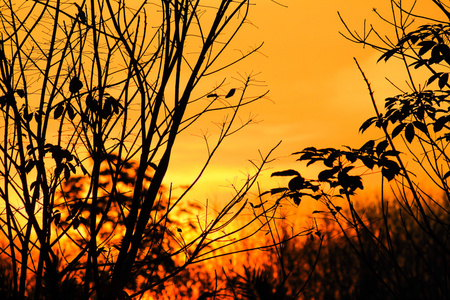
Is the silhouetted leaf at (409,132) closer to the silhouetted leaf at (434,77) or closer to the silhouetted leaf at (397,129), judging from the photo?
the silhouetted leaf at (397,129)

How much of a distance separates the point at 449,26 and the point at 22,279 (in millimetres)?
3250

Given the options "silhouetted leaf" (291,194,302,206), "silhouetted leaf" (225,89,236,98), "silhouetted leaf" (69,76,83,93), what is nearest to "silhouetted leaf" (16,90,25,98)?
"silhouetted leaf" (69,76,83,93)

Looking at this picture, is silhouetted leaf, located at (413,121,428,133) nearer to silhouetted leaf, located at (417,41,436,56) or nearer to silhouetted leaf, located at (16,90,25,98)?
silhouetted leaf, located at (417,41,436,56)

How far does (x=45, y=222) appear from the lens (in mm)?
2438

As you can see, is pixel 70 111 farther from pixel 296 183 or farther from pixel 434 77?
pixel 434 77

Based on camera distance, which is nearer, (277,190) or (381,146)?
(381,146)

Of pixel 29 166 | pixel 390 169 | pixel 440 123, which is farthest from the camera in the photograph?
pixel 440 123

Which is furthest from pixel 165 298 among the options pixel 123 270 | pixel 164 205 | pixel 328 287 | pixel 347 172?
pixel 123 270

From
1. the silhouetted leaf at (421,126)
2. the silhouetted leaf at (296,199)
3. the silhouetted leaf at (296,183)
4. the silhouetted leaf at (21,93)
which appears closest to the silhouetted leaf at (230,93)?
the silhouetted leaf at (296,183)

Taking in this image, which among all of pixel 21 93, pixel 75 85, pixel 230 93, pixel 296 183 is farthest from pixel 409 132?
pixel 21 93

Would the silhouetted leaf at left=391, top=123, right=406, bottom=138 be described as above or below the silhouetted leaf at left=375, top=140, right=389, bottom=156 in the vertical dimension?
above

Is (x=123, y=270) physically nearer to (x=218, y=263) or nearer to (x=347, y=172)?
(x=347, y=172)

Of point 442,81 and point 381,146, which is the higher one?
point 442,81

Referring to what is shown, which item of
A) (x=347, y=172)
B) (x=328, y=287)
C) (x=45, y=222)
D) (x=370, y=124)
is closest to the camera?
(x=45, y=222)
